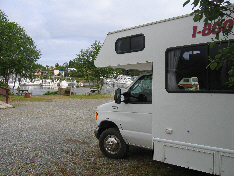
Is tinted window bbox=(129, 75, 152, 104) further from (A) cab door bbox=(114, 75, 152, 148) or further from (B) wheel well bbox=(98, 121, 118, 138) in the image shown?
(B) wheel well bbox=(98, 121, 118, 138)

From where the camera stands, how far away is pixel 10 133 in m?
8.13

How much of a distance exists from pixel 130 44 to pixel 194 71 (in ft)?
4.74

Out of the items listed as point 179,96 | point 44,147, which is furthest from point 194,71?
point 44,147

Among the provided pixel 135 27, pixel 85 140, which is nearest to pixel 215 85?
pixel 135 27

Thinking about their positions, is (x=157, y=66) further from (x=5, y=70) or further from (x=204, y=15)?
(x=5, y=70)

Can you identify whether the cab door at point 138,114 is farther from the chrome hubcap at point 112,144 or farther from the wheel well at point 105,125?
the wheel well at point 105,125

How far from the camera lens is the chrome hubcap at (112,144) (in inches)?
208

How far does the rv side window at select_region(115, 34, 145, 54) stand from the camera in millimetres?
4488

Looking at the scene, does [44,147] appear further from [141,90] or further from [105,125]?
[141,90]

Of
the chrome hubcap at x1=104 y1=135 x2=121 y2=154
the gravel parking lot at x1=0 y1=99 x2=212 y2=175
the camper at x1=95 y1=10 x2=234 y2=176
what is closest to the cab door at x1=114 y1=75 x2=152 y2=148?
the camper at x1=95 y1=10 x2=234 y2=176

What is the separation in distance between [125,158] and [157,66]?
95.3 inches

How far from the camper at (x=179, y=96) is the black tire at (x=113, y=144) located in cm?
21

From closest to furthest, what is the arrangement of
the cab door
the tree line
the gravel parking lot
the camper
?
1. the camper
2. the cab door
3. the gravel parking lot
4. the tree line

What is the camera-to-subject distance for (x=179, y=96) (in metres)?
3.93
